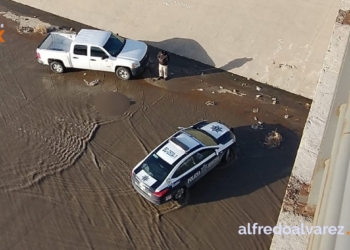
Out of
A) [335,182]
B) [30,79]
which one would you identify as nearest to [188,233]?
[335,182]

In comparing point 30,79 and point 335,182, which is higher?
point 335,182

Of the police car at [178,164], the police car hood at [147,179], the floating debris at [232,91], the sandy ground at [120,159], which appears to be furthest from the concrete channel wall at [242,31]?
the police car hood at [147,179]

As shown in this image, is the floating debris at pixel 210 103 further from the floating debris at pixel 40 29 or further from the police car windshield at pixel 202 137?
the floating debris at pixel 40 29

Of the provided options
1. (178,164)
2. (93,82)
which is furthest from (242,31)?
(178,164)

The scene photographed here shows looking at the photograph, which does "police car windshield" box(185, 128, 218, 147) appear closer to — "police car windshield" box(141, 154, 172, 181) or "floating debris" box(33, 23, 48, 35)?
"police car windshield" box(141, 154, 172, 181)

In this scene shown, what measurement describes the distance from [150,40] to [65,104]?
4.99 metres

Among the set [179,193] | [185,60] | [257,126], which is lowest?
[179,193]

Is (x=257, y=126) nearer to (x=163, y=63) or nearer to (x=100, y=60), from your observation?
(x=163, y=63)

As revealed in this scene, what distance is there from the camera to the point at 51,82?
16.5 metres

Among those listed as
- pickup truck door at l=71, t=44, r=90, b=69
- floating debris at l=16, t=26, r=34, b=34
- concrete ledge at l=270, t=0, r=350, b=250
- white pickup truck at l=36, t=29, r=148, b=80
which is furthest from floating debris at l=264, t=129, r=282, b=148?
floating debris at l=16, t=26, r=34, b=34

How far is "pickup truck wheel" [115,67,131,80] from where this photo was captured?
632 inches

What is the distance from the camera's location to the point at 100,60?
1603 centimetres

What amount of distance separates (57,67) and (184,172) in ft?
25.5

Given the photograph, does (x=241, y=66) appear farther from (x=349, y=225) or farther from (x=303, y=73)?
(x=349, y=225)
